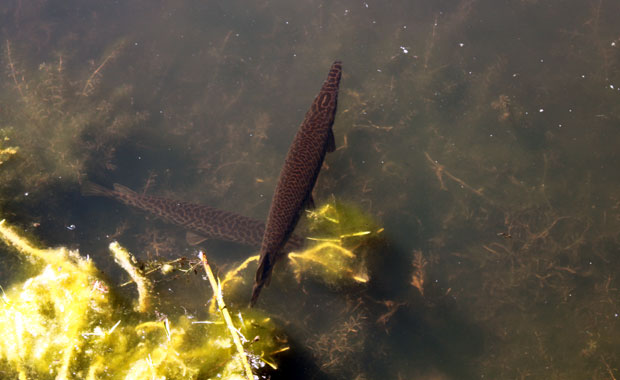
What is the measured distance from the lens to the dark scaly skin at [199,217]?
6.23 m

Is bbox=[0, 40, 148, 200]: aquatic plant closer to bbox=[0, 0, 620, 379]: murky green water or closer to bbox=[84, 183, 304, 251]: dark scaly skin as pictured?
bbox=[0, 0, 620, 379]: murky green water

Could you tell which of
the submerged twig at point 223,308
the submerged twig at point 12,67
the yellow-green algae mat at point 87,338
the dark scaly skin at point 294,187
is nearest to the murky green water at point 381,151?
the submerged twig at point 12,67

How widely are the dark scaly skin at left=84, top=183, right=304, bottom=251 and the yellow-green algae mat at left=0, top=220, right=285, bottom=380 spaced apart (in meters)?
1.68

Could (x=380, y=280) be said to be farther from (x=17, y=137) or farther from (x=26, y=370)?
(x=17, y=137)

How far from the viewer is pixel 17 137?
6.54m

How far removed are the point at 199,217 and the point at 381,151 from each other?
3035 mm

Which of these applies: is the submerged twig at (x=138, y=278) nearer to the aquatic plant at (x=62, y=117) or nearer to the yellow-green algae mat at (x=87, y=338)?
the yellow-green algae mat at (x=87, y=338)

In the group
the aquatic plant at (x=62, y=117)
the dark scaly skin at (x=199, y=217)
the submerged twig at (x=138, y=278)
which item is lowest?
the dark scaly skin at (x=199, y=217)

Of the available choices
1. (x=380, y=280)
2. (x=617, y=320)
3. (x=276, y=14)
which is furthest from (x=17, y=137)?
(x=617, y=320)

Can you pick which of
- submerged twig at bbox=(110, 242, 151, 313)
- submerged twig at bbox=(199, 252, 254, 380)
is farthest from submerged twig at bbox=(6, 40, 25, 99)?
submerged twig at bbox=(199, 252, 254, 380)

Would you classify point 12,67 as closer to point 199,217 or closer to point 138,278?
point 199,217

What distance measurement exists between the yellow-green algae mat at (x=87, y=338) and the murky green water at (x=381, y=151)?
70 cm

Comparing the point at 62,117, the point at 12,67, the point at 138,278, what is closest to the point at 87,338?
the point at 138,278

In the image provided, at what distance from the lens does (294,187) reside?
557cm
